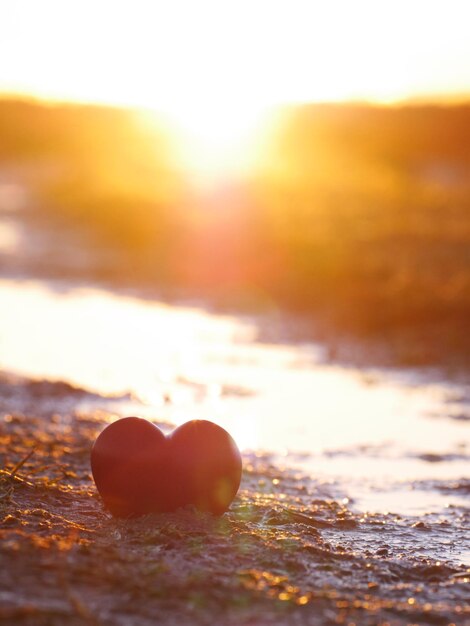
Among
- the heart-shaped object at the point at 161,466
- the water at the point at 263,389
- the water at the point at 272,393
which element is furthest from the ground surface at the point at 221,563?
the water at the point at 263,389

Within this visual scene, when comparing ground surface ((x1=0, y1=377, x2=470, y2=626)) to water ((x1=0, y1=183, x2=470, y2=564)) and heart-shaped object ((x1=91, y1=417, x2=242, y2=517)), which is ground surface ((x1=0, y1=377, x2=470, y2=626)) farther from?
water ((x1=0, y1=183, x2=470, y2=564))

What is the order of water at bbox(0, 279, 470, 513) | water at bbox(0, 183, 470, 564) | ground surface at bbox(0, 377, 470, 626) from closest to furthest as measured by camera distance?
ground surface at bbox(0, 377, 470, 626) → water at bbox(0, 183, 470, 564) → water at bbox(0, 279, 470, 513)

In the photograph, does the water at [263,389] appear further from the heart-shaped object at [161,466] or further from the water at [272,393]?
the heart-shaped object at [161,466]

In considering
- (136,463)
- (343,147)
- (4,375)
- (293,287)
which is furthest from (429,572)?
(343,147)

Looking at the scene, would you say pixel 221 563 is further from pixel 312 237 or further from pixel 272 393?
pixel 312 237

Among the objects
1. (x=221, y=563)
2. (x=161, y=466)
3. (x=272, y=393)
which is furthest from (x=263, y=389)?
(x=221, y=563)

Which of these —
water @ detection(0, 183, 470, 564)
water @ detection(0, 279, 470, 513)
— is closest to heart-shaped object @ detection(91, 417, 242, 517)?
water @ detection(0, 183, 470, 564)
